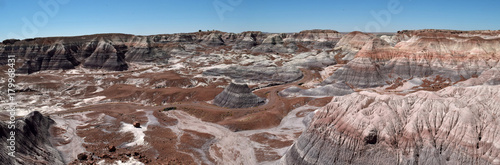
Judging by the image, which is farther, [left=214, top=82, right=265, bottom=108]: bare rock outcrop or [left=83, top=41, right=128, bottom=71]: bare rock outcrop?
[left=83, top=41, right=128, bottom=71]: bare rock outcrop

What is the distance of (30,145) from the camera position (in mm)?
28984

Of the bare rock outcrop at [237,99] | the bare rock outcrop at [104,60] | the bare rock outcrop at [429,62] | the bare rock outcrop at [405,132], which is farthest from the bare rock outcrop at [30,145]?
the bare rock outcrop at [104,60]

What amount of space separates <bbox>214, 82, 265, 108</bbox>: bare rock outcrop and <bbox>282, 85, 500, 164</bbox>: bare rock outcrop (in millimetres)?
30901

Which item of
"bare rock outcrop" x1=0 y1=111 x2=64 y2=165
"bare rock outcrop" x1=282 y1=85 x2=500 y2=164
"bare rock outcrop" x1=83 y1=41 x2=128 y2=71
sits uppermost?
"bare rock outcrop" x1=83 y1=41 x2=128 y2=71

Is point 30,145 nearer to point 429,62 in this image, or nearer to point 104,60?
point 104,60

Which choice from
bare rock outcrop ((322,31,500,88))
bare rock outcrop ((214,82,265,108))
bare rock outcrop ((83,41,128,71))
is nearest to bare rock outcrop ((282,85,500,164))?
bare rock outcrop ((214,82,265,108))

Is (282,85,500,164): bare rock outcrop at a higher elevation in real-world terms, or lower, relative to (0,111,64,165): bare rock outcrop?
higher

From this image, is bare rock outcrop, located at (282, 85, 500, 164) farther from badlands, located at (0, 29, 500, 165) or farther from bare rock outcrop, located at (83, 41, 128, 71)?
bare rock outcrop, located at (83, 41, 128, 71)

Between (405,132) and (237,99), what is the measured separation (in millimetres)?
39160

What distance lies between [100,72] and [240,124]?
9301 cm

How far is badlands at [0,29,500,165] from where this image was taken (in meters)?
23.2

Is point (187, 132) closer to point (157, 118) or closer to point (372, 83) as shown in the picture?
point (157, 118)

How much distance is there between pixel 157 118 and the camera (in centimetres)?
5056

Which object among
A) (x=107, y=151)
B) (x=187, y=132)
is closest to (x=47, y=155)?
(x=107, y=151)
